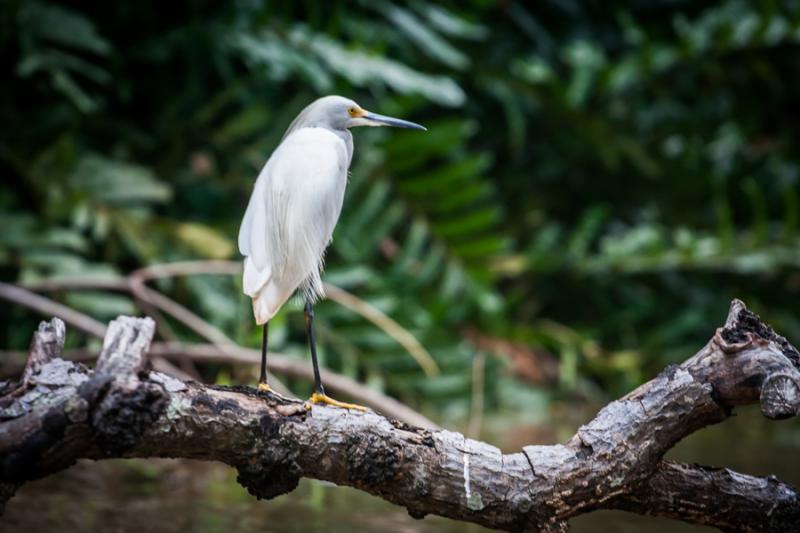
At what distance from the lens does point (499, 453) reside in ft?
4.01

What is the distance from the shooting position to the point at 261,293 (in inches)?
52.5

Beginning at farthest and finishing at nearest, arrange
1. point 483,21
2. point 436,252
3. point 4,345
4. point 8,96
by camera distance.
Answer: point 483,21 → point 436,252 → point 8,96 → point 4,345

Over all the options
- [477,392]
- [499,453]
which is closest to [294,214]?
[499,453]

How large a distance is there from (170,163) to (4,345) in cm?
82

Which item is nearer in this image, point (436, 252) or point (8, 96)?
point (8, 96)

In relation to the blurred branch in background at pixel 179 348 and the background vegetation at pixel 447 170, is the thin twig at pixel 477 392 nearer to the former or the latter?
the background vegetation at pixel 447 170

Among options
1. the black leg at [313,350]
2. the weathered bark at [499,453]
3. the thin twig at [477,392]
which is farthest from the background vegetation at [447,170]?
the weathered bark at [499,453]

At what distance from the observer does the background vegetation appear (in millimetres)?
2873

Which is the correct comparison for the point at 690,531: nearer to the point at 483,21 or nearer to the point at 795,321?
the point at 795,321

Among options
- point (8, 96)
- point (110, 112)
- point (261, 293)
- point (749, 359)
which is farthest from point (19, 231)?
point (749, 359)

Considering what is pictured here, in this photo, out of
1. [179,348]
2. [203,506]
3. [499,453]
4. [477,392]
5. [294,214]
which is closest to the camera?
[499,453]

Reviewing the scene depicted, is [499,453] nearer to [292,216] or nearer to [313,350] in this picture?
[313,350]

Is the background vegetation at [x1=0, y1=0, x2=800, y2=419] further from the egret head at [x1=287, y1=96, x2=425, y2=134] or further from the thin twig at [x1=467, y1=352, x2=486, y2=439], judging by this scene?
the egret head at [x1=287, y1=96, x2=425, y2=134]

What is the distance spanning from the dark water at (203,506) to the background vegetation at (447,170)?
0.46 meters
